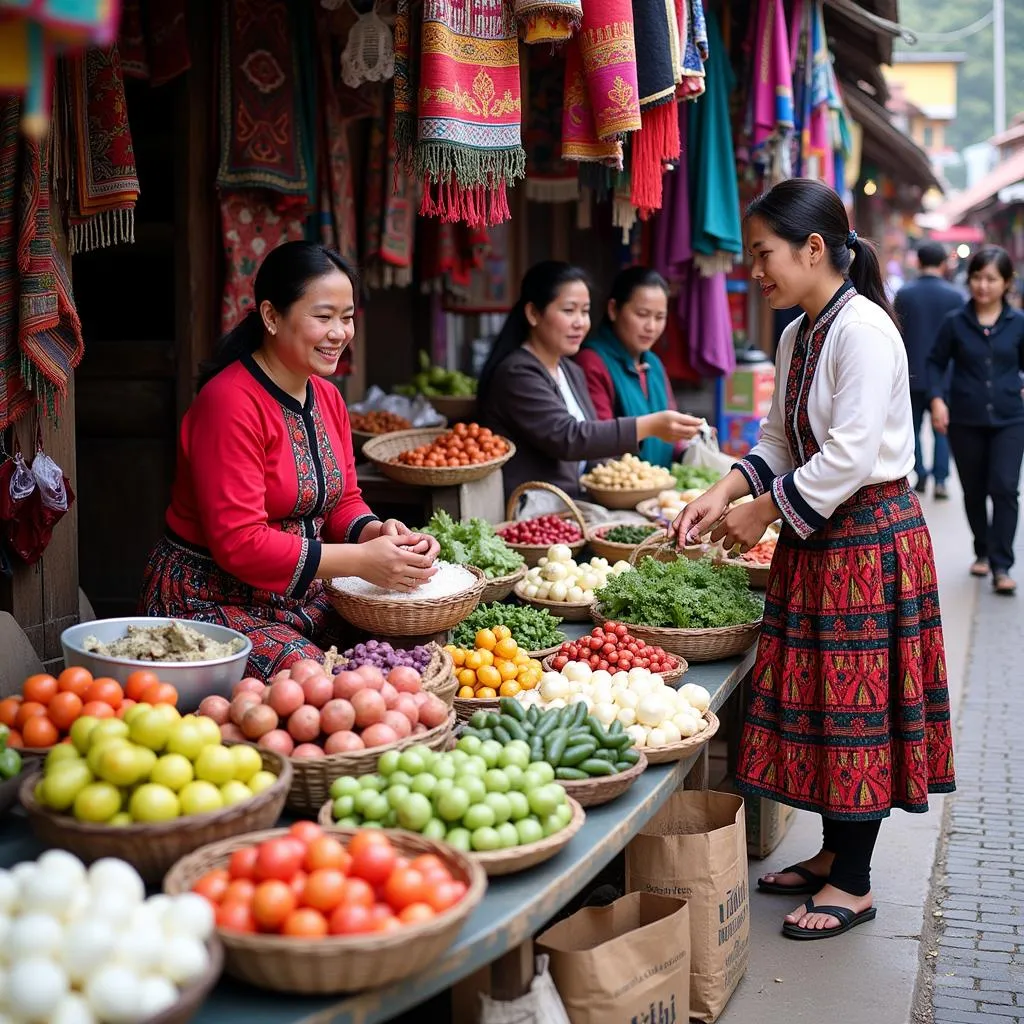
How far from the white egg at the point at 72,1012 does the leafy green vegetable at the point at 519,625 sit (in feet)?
6.99

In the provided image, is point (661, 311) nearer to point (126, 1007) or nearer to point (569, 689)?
point (569, 689)

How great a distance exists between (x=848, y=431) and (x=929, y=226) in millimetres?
34521

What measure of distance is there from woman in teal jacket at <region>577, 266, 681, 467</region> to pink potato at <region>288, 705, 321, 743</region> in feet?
12.1

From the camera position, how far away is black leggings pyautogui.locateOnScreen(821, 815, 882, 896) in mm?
3559

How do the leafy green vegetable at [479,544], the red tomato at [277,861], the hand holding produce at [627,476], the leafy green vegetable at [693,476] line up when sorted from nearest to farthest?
the red tomato at [277,861], the leafy green vegetable at [479,544], the hand holding produce at [627,476], the leafy green vegetable at [693,476]

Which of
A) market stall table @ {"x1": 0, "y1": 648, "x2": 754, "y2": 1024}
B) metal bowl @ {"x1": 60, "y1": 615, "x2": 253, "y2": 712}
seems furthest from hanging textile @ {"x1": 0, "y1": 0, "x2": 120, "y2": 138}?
metal bowl @ {"x1": 60, "y1": 615, "x2": 253, "y2": 712}

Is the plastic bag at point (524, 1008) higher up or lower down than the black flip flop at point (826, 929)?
higher up

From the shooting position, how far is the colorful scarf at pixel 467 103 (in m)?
3.30

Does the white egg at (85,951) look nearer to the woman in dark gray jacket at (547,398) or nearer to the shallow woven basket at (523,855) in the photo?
the shallow woven basket at (523,855)

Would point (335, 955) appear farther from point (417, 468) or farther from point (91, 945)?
point (417, 468)

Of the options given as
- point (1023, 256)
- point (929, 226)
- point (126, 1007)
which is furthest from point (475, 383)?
point (929, 226)

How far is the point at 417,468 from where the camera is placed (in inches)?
200

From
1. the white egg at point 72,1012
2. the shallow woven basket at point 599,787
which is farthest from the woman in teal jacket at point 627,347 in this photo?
the white egg at point 72,1012

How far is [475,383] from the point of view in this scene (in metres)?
7.37
